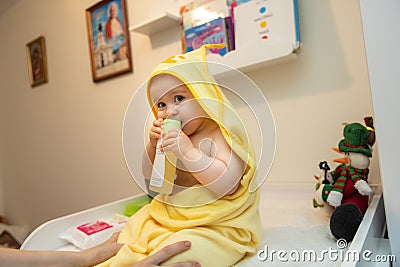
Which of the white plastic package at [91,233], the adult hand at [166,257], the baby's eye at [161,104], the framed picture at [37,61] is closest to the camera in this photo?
the adult hand at [166,257]

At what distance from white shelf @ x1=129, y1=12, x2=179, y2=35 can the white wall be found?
79 cm

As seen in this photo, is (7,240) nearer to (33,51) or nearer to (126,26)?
(33,51)

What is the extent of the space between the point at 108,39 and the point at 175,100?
43.1 inches

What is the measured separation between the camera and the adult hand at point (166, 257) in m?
0.46

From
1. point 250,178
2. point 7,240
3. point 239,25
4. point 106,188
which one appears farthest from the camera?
point 7,240

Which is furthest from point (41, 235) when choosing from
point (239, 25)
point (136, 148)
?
point (239, 25)

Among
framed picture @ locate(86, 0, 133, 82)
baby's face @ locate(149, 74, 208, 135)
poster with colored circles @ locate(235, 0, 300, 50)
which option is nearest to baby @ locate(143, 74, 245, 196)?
baby's face @ locate(149, 74, 208, 135)

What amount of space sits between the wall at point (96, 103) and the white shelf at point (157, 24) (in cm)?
4

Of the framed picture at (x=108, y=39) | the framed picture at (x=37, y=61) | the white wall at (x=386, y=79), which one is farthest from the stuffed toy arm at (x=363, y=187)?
the framed picture at (x=37, y=61)

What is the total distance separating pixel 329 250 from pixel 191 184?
0.27 m

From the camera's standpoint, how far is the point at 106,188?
1543mm

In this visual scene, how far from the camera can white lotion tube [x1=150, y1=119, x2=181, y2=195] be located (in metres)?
0.53

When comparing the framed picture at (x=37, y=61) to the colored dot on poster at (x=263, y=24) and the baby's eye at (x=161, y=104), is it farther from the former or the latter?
the baby's eye at (x=161, y=104)

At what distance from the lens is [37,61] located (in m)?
1.89
